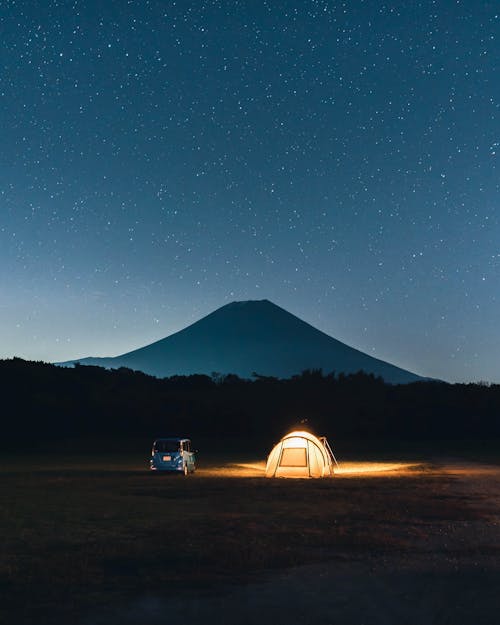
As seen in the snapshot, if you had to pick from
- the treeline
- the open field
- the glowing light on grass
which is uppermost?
the treeline

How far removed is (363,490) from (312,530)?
10007 mm

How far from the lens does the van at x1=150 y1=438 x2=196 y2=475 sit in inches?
1323

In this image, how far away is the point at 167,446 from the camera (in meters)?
34.3

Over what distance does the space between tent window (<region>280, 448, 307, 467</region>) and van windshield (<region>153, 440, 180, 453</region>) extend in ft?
14.0

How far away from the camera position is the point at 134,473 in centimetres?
3472

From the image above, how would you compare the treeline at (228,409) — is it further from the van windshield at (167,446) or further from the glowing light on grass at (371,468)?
the van windshield at (167,446)

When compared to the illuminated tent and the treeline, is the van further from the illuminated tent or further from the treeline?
the treeline

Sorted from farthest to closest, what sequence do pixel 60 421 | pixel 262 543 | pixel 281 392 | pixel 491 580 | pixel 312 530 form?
1. pixel 281 392
2. pixel 60 421
3. pixel 312 530
4. pixel 262 543
5. pixel 491 580

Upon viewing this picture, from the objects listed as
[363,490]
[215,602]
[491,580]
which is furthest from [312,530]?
[363,490]

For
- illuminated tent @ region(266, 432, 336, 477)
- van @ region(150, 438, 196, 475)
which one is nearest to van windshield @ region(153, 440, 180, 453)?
van @ region(150, 438, 196, 475)

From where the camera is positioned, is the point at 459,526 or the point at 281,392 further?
the point at 281,392

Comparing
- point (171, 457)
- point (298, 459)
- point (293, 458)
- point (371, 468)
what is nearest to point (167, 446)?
point (171, 457)

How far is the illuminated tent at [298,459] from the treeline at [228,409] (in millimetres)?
35889

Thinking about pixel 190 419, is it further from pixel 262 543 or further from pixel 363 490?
pixel 262 543
